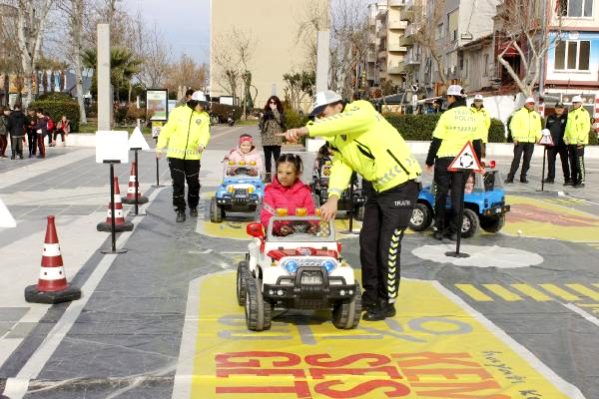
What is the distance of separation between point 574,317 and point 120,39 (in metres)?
51.7

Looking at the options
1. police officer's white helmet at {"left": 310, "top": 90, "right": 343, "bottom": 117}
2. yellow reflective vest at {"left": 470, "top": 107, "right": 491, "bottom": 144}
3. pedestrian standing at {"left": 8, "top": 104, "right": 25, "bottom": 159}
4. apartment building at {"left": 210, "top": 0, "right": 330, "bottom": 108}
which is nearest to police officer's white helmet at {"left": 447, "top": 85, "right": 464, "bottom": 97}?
yellow reflective vest at {"left": 470, "top": 107, "right": 491, "bottom": 144}

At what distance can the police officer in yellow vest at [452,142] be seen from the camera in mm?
9992

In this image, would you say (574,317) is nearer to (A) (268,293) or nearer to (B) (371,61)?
→ (A) (268,293)

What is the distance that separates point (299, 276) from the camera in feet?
19.1

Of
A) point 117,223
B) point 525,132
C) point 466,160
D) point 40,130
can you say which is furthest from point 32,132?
point 466,160

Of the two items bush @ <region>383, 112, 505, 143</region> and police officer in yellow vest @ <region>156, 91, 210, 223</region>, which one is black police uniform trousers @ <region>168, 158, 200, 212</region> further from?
bush @ <region>383, 112, 505, 143</region>

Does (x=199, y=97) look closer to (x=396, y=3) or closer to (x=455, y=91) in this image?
(x=455, y=91)

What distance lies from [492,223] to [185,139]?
4.73 m

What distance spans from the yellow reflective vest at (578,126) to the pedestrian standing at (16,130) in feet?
51.6

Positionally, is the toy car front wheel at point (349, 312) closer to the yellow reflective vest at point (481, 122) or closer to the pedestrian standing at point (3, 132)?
the yellow reflective vest at point (481, 122)

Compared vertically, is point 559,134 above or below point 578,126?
below

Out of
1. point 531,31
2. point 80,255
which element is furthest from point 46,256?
point 531,31

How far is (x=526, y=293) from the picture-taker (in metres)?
7.64

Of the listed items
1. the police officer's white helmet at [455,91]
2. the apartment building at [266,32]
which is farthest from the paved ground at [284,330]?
the apartment building at [266,32]
